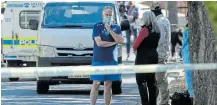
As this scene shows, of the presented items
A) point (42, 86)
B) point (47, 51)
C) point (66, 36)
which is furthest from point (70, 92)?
point (66, 36)

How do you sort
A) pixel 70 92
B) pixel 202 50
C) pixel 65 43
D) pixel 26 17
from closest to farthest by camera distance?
pixel 202 50
pixel 65 43
pixel 70 92
pixel 26 17

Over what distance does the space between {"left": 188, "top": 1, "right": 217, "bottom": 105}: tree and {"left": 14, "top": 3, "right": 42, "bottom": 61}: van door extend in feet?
37.8

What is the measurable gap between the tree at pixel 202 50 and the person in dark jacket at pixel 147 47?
1931mm

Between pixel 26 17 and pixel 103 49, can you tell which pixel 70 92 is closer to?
pixel 103 49

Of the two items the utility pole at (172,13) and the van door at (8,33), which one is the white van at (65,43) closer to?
the van door at (8,33)

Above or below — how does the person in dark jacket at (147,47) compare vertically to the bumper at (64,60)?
above

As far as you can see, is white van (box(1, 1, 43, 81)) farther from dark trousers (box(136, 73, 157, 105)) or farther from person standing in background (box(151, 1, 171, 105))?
dark trousers (box(136, 73, 157, 105))

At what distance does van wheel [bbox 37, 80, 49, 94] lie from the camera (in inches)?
633

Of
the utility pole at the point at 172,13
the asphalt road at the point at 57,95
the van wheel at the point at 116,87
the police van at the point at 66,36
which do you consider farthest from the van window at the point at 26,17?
the utility pole at the point at 172,13

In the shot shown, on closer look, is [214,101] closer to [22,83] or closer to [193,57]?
[193,57]

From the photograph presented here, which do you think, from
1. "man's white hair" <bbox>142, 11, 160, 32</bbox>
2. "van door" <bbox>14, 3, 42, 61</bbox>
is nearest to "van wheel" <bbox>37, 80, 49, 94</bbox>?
"man's white hair" <bbox>142, 11, 160, 32</bbox>

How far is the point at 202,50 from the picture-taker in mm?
9766

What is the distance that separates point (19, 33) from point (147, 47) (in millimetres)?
10045

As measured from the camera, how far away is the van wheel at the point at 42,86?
1608 cm
